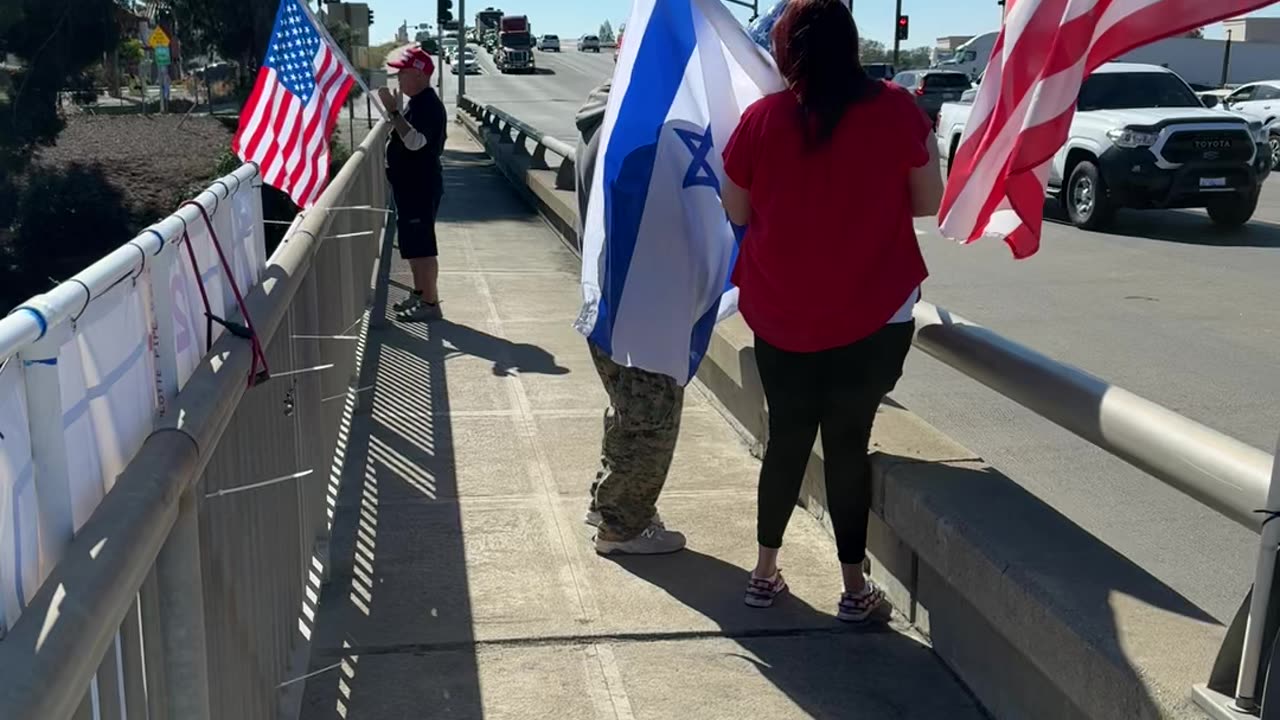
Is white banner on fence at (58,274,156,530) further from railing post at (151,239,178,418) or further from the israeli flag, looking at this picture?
the israeli flag

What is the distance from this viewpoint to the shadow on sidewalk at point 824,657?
3.94 metres

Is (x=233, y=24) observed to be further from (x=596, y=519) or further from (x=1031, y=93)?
(x=1031, y=93)

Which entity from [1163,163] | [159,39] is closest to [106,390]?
[1163,163]

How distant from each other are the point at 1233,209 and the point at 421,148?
11145 millimetres

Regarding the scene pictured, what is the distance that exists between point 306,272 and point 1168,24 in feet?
9.61

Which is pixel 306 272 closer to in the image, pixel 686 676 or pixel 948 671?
pixel 686 676

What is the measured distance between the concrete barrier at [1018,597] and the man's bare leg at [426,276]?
478 cm

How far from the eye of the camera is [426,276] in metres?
9.50

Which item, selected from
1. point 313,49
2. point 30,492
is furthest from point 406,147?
point 30,492

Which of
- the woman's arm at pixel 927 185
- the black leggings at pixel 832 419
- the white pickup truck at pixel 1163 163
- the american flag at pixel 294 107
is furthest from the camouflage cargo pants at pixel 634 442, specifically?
the white pickup truck at pixel 1163 163

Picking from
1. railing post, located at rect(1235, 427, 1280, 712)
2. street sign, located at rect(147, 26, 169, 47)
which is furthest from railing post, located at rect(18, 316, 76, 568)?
street sign, located at rect(147, 26, 169, 47)

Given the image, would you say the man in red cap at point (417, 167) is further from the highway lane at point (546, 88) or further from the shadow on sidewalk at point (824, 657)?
the highway lane at point (546, 88)

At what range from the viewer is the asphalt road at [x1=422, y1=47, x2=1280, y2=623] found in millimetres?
5762

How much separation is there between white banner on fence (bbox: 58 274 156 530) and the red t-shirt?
2052mm
